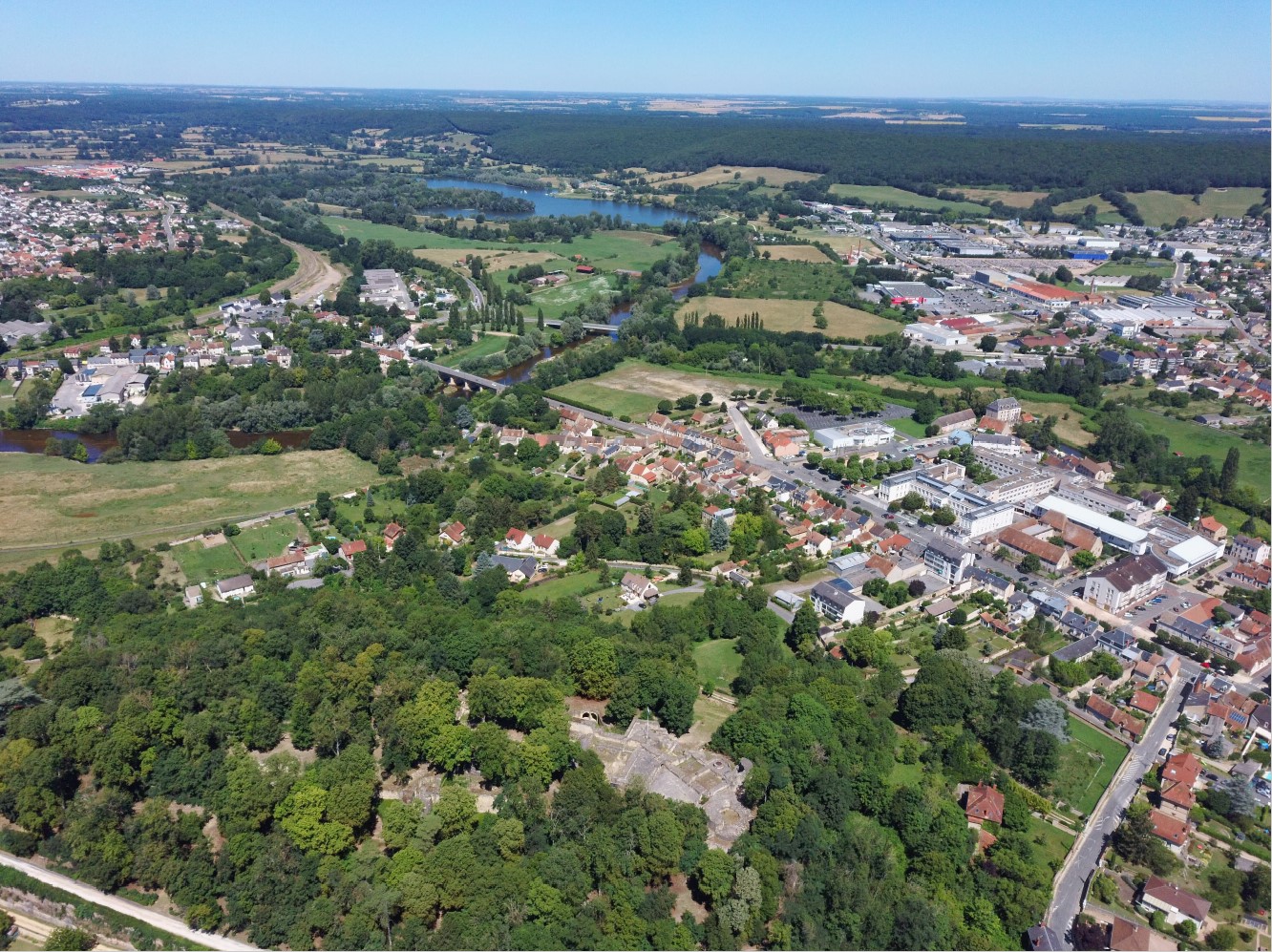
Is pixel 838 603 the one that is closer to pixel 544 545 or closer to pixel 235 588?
pixel 544 545

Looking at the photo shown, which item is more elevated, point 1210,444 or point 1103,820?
point 1210,444

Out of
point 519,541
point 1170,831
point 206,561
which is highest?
point 519,541

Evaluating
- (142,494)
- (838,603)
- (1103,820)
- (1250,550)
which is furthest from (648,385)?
(1103,820)

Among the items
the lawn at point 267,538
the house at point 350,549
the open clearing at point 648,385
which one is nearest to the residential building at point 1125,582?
the open clearing at point 648,385

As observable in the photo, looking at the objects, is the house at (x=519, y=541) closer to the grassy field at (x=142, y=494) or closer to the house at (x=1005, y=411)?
the grassy field at (x=142, y=494)

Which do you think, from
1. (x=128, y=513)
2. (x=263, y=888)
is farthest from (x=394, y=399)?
(x=263, y=888)

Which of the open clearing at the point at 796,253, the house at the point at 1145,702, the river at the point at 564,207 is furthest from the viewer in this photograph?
the river at the point at 564,207

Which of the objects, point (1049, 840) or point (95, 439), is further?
point (95, 439)
